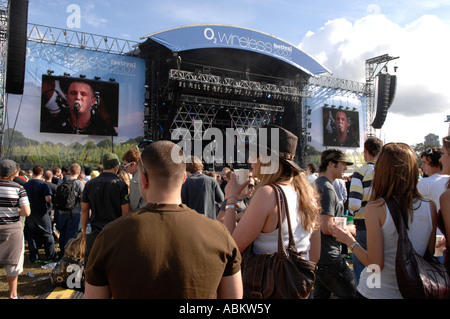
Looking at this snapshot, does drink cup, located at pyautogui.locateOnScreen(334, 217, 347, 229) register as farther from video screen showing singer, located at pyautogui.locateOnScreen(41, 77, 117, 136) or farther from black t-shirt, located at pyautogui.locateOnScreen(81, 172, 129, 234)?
video screen showing singer, located at pyautogui.locateOnScreen(41, 77, 117, 136)

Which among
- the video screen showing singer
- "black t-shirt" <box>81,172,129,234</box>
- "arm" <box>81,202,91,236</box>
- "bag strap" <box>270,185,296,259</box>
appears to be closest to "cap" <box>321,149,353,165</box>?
"bag strap" <box>270,185,296,259</box>

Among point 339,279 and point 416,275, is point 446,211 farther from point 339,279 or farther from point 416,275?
point 339,279

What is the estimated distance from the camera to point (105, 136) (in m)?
16.4

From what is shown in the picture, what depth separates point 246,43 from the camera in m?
19.0

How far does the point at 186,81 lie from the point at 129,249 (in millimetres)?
16851

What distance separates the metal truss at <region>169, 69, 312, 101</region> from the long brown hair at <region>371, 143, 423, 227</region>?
1528 centimetres

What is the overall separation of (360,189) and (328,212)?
3.37 ft

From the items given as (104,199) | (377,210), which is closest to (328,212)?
(377,210)

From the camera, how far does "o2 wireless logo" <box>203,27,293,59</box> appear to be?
59.3 feet

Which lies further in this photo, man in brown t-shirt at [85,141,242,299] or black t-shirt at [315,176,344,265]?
black t-shirt at [315,176,344,265]

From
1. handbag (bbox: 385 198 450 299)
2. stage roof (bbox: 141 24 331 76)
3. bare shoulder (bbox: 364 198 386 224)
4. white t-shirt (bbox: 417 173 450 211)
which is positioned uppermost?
stage roof (bbox: 141 24 331 76)

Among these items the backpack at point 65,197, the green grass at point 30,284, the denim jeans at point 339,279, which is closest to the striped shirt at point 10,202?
the green grass at point 30,284

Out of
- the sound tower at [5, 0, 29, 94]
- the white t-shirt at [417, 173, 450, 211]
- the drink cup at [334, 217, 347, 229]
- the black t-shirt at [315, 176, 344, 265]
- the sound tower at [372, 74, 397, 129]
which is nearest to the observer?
the drink cup at [334, 217, 347, 229]

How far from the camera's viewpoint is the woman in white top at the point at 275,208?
1761 mm
